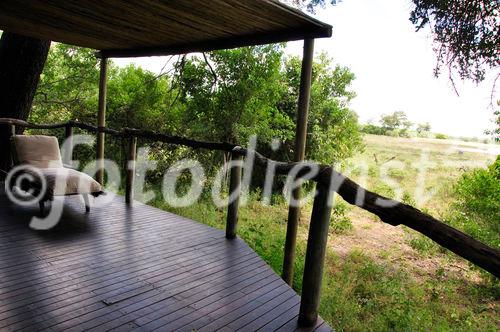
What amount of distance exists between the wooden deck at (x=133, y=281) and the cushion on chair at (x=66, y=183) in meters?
0.39

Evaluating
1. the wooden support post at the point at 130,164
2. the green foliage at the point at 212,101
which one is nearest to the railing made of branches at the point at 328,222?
the wooden support post at the point at 130,164

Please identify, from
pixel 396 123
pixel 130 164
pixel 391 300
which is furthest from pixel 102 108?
pixel 396 123

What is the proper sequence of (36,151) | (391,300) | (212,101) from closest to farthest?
(36,151) → (391,300) → (212,101)

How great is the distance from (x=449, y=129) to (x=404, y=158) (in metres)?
4.37

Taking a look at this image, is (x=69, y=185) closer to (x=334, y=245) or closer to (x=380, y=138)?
(x=334, y=245)

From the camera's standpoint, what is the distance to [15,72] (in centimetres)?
655

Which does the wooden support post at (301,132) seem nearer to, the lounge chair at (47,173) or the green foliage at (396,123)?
the lounge chair at (47,173)

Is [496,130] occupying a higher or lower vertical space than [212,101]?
lower

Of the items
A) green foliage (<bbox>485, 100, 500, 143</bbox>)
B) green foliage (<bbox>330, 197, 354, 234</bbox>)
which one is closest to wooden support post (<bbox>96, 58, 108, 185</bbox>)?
green foliage (<bbox>330, 197, 354, 234</bbox>)

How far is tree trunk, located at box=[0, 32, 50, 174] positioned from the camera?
21.4 ft

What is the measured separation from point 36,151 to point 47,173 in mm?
788

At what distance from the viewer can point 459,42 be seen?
5895 mm

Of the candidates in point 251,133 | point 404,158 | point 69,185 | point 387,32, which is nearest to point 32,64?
point 69,185

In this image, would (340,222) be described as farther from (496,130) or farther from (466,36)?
(466,36)
